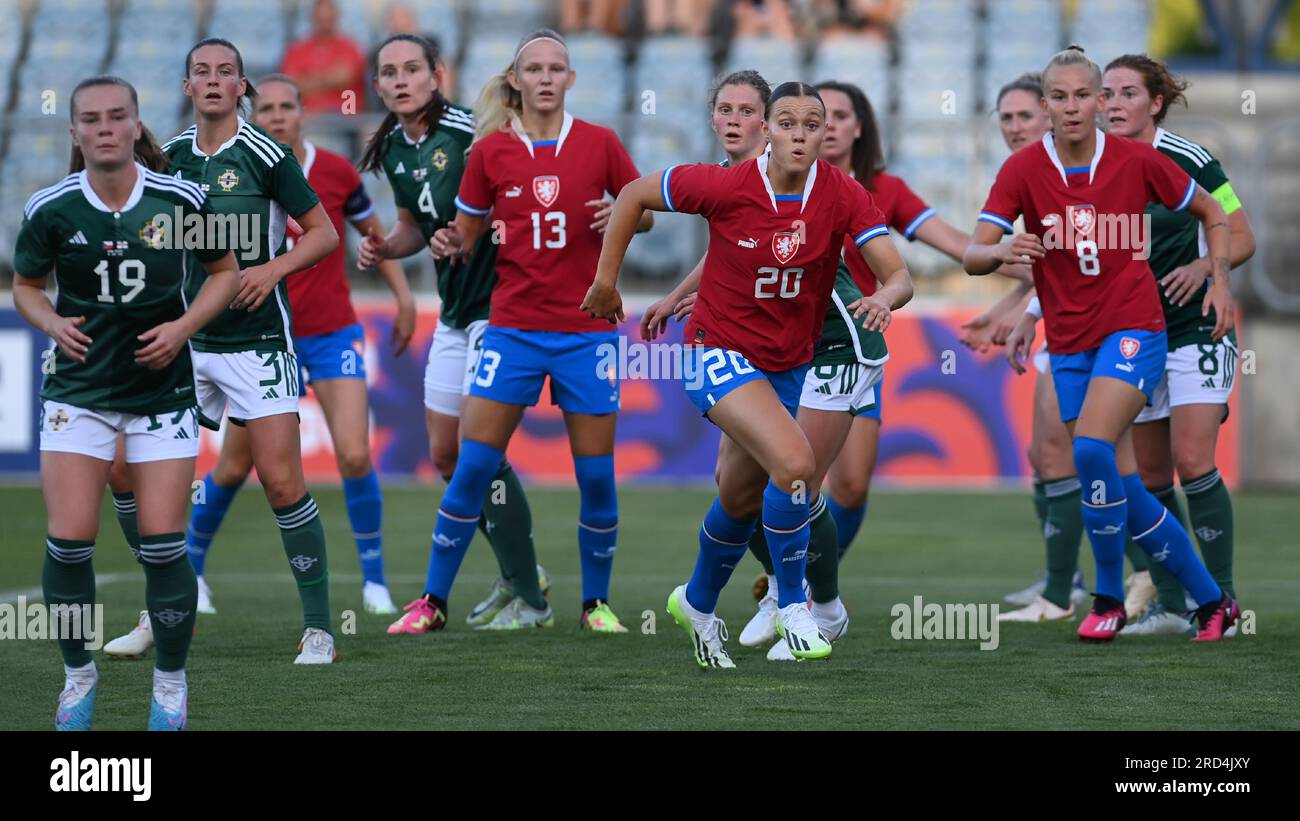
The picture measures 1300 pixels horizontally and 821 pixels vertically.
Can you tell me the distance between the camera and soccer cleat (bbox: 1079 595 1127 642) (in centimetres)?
735

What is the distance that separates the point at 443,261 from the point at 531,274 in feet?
2.14

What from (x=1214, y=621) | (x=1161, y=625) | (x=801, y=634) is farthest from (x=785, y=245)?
(x=1161, y=625)

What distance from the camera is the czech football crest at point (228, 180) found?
6.70 meters

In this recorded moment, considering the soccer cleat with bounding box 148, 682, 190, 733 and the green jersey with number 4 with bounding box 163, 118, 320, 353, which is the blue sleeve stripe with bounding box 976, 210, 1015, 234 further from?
the soccer cleat with bounding box 148, 682, 190, 733

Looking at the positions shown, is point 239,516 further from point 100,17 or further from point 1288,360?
point 1288,360

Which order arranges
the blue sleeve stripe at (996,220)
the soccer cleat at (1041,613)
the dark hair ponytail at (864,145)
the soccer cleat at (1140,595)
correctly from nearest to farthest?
the blue sleeve stripe at (996,220) < the dark hair ponytail at (864,145) < the soccer cleat at (1041,613) < the soccer cleat at (1140,595)

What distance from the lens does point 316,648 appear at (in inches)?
268

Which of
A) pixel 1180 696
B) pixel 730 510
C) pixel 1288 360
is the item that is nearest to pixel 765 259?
pixel 730 510

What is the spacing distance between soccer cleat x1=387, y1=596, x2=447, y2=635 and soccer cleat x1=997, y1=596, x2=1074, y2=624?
248cm

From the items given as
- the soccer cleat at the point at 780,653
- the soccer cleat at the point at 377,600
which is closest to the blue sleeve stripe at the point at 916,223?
the soccer cleat at the point at 780,653

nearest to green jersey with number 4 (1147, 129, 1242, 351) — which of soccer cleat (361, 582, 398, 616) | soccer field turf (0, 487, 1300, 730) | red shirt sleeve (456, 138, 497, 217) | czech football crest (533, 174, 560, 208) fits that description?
soccer field turf (0, 487, 1300, 730)

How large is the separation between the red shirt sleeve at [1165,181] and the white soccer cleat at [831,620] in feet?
6.59

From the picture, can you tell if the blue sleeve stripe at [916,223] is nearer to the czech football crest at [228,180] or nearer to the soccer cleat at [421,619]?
the soccer cleat at [421,619]

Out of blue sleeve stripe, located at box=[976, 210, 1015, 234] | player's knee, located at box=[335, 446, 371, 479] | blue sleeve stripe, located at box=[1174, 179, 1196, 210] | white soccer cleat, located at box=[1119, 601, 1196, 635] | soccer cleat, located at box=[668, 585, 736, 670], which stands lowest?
white soccer cleat, located at box=[1119, 601, 1196, 635]
